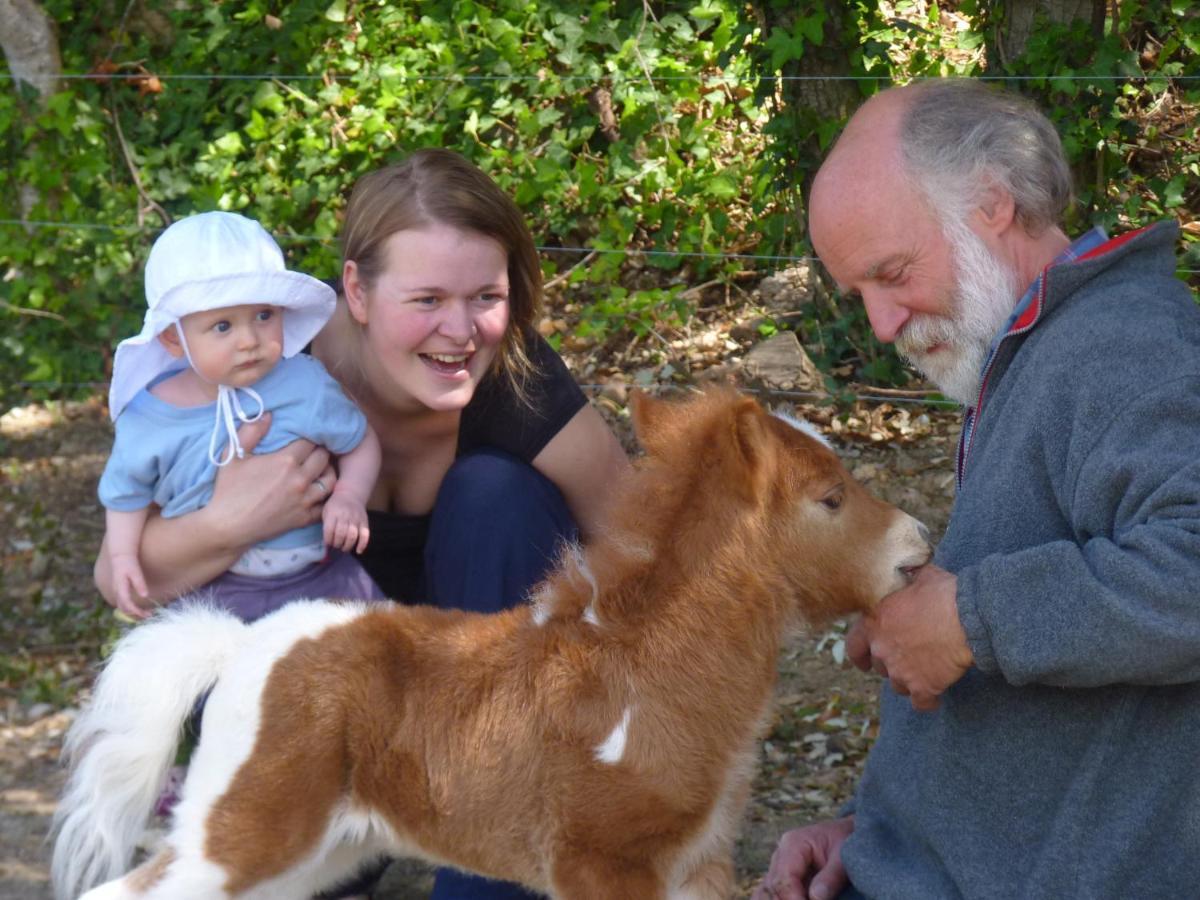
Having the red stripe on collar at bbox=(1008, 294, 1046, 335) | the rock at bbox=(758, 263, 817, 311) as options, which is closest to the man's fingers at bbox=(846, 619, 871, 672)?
the red stripe on collar at bbox=(1008, 294, 1046, 335)

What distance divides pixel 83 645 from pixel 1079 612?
469 centimetres

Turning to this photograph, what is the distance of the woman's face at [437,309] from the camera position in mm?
3803

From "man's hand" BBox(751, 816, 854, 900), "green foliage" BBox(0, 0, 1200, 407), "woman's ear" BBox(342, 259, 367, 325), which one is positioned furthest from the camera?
"green foliage" BBox(0, 0, 1200, 407)

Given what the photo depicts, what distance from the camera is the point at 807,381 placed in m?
6.47

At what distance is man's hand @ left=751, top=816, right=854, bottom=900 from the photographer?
11.1 ft

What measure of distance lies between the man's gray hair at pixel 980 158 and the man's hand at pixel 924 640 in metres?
0.75

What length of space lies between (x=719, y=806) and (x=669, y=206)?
4.53 m

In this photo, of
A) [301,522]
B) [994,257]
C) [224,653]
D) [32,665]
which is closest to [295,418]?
[301,522]

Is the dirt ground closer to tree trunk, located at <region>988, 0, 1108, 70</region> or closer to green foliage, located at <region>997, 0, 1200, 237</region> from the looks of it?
green foliage, located at <region>997, 0, 1200, 237</region>

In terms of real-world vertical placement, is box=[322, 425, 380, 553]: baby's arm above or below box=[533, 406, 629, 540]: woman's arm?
above

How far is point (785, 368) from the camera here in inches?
255

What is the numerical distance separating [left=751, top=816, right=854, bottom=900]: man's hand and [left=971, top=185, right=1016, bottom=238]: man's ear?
1384 millimetres

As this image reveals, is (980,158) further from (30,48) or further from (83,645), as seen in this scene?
(30,48)

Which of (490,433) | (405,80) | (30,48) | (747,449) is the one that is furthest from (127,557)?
(30,48)
